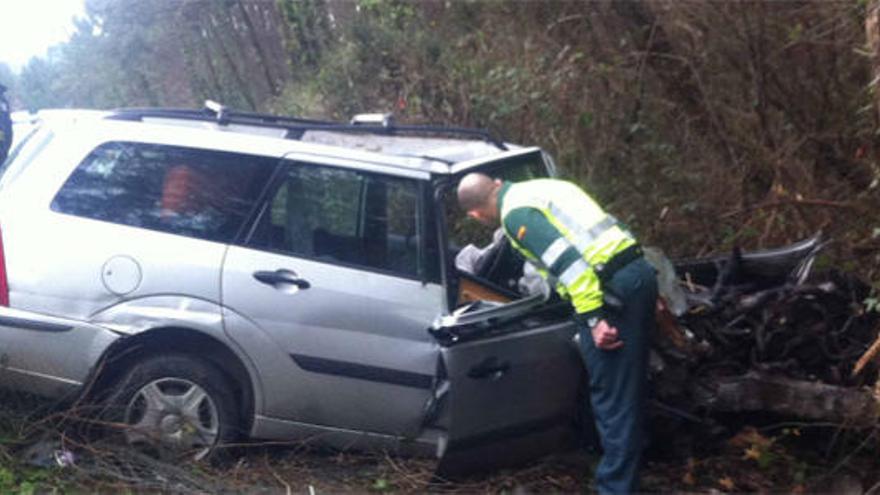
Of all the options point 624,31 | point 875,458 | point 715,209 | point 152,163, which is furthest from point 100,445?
point 624,31

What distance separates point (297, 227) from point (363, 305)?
0.53m

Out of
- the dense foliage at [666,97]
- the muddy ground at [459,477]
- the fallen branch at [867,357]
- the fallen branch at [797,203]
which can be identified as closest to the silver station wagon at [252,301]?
the muddy ground at [459,477]

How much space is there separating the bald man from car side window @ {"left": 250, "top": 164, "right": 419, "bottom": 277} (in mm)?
586

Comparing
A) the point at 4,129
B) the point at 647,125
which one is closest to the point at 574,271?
the point at 4,129

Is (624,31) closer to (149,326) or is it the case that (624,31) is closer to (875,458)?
(875,458)

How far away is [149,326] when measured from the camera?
5.00 metres

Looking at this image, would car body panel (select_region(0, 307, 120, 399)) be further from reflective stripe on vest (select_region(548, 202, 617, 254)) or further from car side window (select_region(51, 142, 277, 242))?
reflective stripe on vest (select_region(548, 202, 617, 254))

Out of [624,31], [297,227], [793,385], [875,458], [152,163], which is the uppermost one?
[624,31]

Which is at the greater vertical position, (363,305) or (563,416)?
(363,305)

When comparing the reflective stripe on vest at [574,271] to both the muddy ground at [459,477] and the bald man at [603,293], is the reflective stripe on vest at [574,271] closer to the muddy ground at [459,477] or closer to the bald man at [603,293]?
the bald man at [603,293]

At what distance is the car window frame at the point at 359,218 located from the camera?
5.09 m

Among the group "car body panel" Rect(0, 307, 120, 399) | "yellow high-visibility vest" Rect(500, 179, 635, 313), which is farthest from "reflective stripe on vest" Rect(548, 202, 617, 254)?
"car body panel" Rect(0, 307, 120, 399)

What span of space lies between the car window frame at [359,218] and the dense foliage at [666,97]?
8.96 feet

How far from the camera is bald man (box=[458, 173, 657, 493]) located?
469 centimetres
